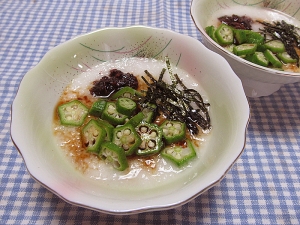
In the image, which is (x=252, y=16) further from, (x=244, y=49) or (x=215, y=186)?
(x=215, y=186)

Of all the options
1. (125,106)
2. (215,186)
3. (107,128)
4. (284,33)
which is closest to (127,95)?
(125,106)

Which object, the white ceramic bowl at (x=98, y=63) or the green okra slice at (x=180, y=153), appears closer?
the white ceramic bowl at (x=98, y=63)

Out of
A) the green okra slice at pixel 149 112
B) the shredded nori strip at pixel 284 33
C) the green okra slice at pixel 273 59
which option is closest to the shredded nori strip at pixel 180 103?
the green okra slice at pixel 149 112

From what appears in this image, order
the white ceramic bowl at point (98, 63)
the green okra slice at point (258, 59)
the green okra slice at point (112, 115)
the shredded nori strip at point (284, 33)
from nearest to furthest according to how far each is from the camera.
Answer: the white ceramic bowl at point (98, 63), the green okra slice at point (112, 115), the green okra slice at point (258, 59), the shredded nori strip at point (284, 33)

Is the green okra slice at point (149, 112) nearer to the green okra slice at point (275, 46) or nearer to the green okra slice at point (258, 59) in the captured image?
the green okra slice at point (258, 59)

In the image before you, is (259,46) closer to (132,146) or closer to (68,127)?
(132,146)

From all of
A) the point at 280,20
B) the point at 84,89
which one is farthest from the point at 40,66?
the point at 280,20

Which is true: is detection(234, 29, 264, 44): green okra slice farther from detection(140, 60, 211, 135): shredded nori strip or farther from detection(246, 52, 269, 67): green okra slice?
detection(140, 60, 211, 135): shredded nori strip

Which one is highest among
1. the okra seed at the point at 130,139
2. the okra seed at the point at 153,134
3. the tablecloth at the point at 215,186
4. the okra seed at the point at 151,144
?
the okra seed at the point at 130,139
